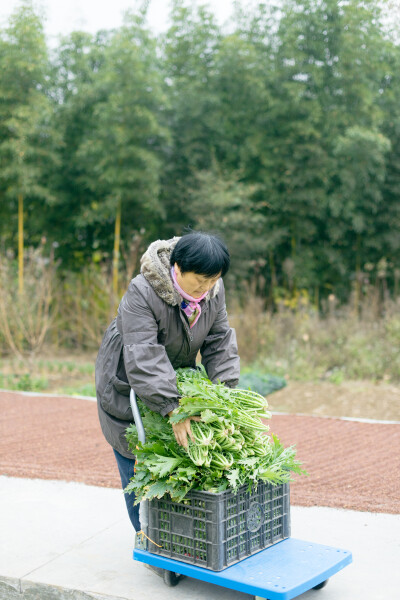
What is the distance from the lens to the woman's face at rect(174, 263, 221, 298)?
2.73 m

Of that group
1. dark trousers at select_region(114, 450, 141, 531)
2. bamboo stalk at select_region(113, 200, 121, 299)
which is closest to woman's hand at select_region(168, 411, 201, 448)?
dark trousers at select_region(114, 450, 141, 531)

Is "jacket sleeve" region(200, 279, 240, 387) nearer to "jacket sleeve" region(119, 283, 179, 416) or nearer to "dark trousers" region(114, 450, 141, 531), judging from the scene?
"jacket sleeve" region(119, 283, 179, 416)

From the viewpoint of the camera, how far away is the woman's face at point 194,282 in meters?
2.73

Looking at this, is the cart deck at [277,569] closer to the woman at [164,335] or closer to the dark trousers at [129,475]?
the dark trousers at [129,475]

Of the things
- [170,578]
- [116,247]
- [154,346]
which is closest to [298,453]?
[170,578]

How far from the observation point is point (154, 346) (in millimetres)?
2703

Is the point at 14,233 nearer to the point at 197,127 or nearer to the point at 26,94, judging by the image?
the point at 26,94

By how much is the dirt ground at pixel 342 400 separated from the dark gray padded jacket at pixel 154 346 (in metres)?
4.39

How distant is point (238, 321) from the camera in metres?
9.73

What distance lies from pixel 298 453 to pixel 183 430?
2.74m

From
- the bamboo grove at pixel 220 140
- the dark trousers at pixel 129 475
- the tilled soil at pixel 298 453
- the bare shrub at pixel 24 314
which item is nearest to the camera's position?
the dark trousers at pixel 129 475

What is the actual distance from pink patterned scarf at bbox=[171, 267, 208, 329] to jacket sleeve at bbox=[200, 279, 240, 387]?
0.61 feet

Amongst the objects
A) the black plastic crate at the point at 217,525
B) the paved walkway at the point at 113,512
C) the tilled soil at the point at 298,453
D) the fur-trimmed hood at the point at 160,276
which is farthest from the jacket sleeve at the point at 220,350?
the tilled soil at the point at 298,453

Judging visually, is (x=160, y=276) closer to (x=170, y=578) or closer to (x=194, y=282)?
(x=194, y=282)
